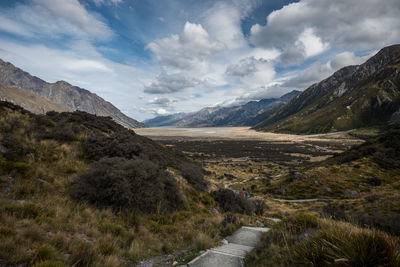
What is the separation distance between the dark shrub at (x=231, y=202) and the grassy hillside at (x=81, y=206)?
3.83 metres

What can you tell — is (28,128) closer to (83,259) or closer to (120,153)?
(120,153)

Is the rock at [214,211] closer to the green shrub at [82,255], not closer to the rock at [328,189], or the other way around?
the green shrub at [82,255]

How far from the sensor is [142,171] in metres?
10.3

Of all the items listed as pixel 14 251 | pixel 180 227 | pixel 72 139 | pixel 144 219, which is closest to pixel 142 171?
pixel 144 219

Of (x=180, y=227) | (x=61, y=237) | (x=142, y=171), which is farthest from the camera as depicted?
(x=142, y=171)

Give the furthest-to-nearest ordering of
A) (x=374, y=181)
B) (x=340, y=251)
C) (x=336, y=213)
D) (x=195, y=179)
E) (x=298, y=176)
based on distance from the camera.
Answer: (x=298, y=176)
(x=374, y=181)
(x=195, y=179)
(x=336, y=213)
(x=340, y=251)

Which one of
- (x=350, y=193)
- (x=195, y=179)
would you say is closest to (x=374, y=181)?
(x=350, y=193)

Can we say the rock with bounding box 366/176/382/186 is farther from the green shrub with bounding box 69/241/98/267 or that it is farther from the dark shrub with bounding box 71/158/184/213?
the green shrub with bounding box 69/241/98/267

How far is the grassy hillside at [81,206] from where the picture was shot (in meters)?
5.06

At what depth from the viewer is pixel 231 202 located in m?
17.5

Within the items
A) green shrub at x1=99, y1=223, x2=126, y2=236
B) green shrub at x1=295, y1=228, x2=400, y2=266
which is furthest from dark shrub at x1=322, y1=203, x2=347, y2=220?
green shrub at x1=99, y1=223, x2=126, y2=236

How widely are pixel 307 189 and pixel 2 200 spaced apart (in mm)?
41214

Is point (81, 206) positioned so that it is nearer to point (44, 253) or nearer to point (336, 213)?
point (44, 253)

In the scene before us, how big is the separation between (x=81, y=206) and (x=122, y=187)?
1.81 meters
